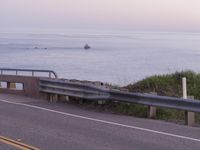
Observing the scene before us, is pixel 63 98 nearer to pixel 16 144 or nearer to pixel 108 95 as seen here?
pixel 108 95

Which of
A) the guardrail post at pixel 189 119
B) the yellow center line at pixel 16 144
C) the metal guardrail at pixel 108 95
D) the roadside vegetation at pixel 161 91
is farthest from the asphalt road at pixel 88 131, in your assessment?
→ the roadside vegetation at pixel 161 91

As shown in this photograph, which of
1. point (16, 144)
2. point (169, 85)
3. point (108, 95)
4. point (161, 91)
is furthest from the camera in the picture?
point (169, 85)

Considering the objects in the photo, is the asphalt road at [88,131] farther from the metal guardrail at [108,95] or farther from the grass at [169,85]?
the grass at [169,85]

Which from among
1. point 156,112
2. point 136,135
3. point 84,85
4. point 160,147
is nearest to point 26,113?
point 84,85

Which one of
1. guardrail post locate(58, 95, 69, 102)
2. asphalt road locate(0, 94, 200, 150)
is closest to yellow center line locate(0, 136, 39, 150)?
asphalt road locate(0, 94, 200, 150)

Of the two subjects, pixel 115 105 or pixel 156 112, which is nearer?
pixel 156 112

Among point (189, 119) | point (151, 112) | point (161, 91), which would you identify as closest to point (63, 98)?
point (161, 91)

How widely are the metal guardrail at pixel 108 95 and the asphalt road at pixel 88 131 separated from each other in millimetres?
509

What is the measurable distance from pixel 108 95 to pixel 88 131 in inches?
146

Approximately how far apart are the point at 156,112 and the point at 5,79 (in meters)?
7.76

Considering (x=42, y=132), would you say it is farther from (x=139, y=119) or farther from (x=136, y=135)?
(x=139, y=119)

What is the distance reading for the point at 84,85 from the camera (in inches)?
592

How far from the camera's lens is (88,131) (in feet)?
34.1

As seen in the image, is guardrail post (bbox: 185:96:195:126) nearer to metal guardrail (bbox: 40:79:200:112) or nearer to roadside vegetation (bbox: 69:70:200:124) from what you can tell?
metal guardrail (bbox: 40:79:200:112)
